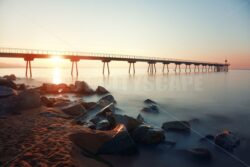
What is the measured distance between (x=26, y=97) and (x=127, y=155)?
7439mm

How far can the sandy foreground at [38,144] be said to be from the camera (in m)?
6.28

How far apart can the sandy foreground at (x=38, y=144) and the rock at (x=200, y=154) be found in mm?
3618

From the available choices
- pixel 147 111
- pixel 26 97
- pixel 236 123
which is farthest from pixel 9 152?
pixel 236 123

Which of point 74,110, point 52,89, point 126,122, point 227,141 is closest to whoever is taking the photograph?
point 227,141

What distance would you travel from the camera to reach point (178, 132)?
11.6 meters

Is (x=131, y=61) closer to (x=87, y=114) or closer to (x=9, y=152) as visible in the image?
(x=87, y=114)

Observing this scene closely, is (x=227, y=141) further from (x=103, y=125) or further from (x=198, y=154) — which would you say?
(x=103, y=125)

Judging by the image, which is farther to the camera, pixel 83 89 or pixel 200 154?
pixel 83 89

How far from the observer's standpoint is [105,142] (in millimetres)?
8047

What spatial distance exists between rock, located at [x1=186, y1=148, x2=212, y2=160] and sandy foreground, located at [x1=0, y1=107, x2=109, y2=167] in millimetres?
3618

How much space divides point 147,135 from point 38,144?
4158 millimetres

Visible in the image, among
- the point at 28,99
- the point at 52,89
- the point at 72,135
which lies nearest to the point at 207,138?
the point at 72,135

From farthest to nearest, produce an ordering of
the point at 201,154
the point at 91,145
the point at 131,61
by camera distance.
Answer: the point at 131,61 → the point at 201,154 → the point at 91,145

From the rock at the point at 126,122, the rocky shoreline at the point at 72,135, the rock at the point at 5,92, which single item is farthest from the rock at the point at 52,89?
the rock at the point at 126,122
